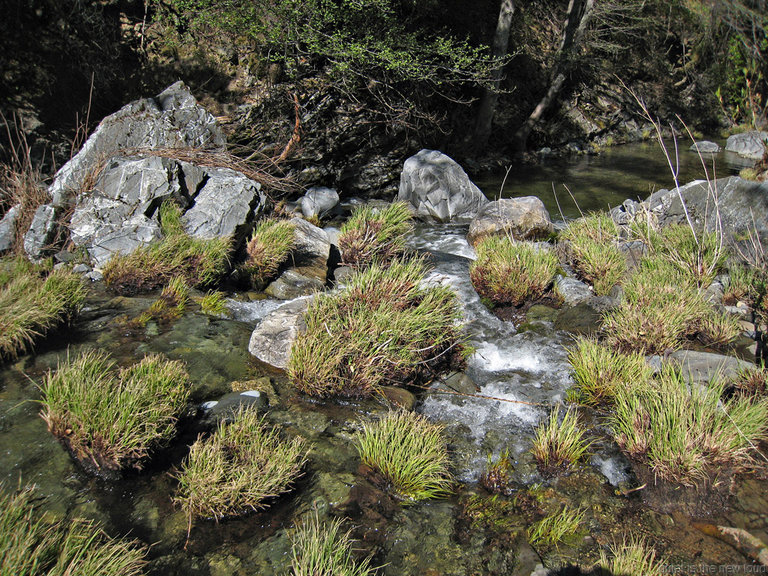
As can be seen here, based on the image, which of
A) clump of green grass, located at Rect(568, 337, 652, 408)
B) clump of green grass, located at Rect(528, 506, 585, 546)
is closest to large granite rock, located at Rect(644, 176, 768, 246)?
clump of green grass, located at Rect(568, 337, 652, 408)

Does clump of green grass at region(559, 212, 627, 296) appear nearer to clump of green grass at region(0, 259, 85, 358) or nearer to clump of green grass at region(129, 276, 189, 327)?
clump of green grass at region(129, 276, 189, 327)

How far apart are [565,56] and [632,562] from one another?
697 inches

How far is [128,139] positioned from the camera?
9367 millimetres

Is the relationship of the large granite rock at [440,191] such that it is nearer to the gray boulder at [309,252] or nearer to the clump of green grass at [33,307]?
the gray boulder at [309,252]

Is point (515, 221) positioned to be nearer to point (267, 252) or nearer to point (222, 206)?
point (267, 252)

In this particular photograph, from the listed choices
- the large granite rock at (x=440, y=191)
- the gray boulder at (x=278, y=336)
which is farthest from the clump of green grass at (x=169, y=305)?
the large granite rock at (x=440, y=191)

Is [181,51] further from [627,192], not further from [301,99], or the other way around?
[627,192]

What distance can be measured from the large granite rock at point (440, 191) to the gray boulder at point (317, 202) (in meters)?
1.97

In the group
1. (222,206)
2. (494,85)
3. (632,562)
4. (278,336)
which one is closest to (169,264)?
(222,206)

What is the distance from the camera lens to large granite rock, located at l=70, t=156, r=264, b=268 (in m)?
8.14

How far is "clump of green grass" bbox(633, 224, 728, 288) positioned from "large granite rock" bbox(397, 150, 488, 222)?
170 inches

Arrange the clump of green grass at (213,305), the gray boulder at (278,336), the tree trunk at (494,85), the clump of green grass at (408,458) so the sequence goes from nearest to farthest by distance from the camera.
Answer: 1. the clump of green grass at (408,458)
2. the gray boulder at (278,336)
3. the clump of green grass at (213,305)
4. the tree trunk at (494,85)

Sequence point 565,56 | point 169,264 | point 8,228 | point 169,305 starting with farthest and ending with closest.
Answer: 1. point 565,56
2. point 8,228
3. point 169,264
4. point 169,305

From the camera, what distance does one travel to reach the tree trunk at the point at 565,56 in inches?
702
